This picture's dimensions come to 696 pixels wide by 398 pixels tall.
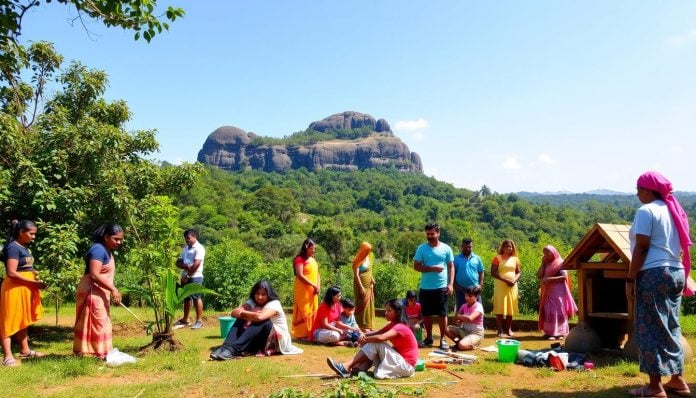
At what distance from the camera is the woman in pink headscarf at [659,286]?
12.3 feet

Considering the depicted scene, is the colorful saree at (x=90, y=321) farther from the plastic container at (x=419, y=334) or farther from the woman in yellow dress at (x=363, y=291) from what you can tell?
the plastic container at (x=419, y=334)

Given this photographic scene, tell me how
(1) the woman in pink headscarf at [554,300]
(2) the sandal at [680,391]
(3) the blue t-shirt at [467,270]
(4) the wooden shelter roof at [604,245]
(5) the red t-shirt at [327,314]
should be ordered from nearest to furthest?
(2) the sandal at [680,391] → (4) the wooden shelter roof at [604,245] → (5) the red t-shirt at [327,314] → (1) the woman in pink headscarf at [554,300] → (3) the blue t-shirt at [467,270]

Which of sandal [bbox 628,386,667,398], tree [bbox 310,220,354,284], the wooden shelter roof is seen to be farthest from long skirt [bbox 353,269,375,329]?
tree [bbox 310,220,354,284]

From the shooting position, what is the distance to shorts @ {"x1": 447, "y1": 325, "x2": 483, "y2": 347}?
649 centimetres

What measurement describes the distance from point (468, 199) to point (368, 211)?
71.9 ft

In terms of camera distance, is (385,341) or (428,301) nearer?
(385,341)

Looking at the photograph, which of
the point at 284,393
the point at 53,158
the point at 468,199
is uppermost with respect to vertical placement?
the point at 468,199

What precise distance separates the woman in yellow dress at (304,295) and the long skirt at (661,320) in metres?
4.34

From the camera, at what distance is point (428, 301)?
654 centimetres

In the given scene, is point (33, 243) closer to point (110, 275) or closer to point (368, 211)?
point (110, 275)

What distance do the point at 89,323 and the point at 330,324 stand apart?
296 cm

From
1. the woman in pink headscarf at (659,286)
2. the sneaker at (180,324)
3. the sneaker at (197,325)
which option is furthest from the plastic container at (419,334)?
the sneaker at (180,324)

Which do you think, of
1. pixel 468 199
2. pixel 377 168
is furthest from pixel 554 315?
pixel 377 168

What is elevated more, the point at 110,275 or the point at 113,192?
the point at 113,192
